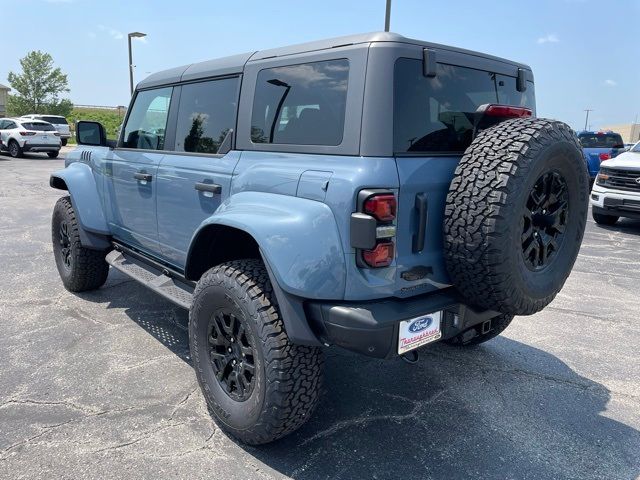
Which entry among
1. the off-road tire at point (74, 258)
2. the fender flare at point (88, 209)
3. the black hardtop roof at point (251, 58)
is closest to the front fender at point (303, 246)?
the black hardtop roof at point (251, 58)

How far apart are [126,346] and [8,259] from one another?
3.25 meters

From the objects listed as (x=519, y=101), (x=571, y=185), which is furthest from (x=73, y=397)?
(x=519, y=101)

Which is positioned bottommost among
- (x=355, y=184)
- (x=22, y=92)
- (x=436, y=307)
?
(x=436, y=307)

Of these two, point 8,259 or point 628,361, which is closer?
point 628,361

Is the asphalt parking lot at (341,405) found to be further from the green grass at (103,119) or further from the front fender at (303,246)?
the green grass at (103,119)

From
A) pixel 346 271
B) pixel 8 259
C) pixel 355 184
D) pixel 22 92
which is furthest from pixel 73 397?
pixel 22 92

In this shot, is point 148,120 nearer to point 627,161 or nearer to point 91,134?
point 91,134

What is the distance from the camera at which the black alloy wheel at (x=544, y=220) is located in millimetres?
2469

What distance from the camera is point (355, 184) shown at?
84.8 inches

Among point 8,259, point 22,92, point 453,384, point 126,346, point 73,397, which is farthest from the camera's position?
point 22,92

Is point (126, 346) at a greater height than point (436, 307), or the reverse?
point (436, 307)

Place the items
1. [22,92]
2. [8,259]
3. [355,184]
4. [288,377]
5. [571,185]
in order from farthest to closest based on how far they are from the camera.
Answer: [22,92] < [8,259] < [571,185] < [288,377] < [355,184]

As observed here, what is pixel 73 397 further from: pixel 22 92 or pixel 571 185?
pixel 22 92

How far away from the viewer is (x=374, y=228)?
6.94 feet
